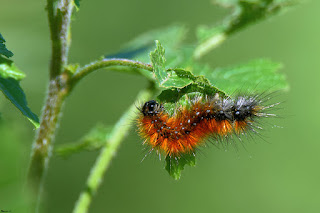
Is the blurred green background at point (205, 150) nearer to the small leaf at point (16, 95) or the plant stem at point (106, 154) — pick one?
the plant stem at point (106, 154)

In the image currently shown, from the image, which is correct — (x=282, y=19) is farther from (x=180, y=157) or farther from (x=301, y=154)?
(x=180, y=157)

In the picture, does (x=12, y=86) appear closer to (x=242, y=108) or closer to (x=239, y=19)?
(x=242, y=108)

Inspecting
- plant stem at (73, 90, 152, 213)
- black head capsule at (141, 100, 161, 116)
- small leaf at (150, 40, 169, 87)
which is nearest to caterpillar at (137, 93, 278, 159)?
black head capsule at (141, 100, 161, 116)

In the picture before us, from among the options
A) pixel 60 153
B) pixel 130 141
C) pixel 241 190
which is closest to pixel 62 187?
pixel 130 141

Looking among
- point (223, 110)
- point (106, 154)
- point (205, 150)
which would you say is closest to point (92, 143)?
point (106, 154)

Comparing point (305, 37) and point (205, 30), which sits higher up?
point (305, 37)

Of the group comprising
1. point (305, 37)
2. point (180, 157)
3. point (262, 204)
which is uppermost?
point (305, 37)

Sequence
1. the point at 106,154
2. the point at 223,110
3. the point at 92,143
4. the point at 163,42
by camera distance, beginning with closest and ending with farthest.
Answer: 1. the point at 223,110
2. the point at 106,154
3. the point at 92,143
4. the point at 163,42
